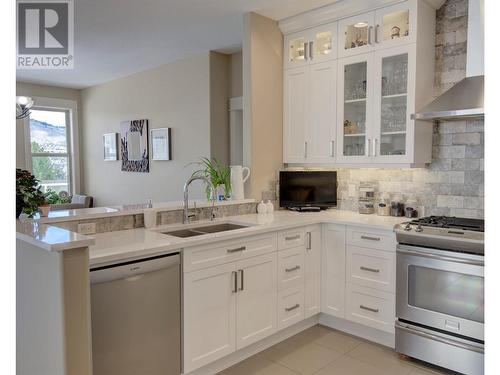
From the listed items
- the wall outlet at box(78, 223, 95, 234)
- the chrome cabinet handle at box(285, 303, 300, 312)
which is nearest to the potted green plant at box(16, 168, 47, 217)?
the wall outlet at box(78, 223, 95, 234)

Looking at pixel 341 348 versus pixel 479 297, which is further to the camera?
pixel 341 348

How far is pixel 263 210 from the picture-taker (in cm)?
358

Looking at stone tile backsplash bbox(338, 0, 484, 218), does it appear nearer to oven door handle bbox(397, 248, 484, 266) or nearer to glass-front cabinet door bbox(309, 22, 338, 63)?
oven door handle bbox(397, 248, 484, 266)

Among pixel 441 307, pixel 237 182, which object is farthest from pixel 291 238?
pixel 441 307

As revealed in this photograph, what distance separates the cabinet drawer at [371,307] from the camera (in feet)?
9.61

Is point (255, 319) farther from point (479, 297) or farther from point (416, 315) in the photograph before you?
point (479, 297)

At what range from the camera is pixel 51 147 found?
23.6ft

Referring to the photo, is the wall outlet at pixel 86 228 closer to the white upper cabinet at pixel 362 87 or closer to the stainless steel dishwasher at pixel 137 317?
the stainless steel dishwasher at pixel 137 317

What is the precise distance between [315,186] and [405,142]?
98 centimetres

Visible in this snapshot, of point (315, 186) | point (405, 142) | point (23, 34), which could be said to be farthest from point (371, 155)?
point (23, 34)

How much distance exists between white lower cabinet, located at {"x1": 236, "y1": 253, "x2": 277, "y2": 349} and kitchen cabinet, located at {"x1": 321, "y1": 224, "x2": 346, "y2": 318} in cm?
61

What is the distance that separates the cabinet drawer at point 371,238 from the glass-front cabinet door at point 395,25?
1567 millimetres

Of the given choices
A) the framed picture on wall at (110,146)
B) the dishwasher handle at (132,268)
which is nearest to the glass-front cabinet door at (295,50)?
the dishwasher handle at (132,268)

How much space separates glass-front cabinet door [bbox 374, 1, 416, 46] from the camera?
3.01 m
